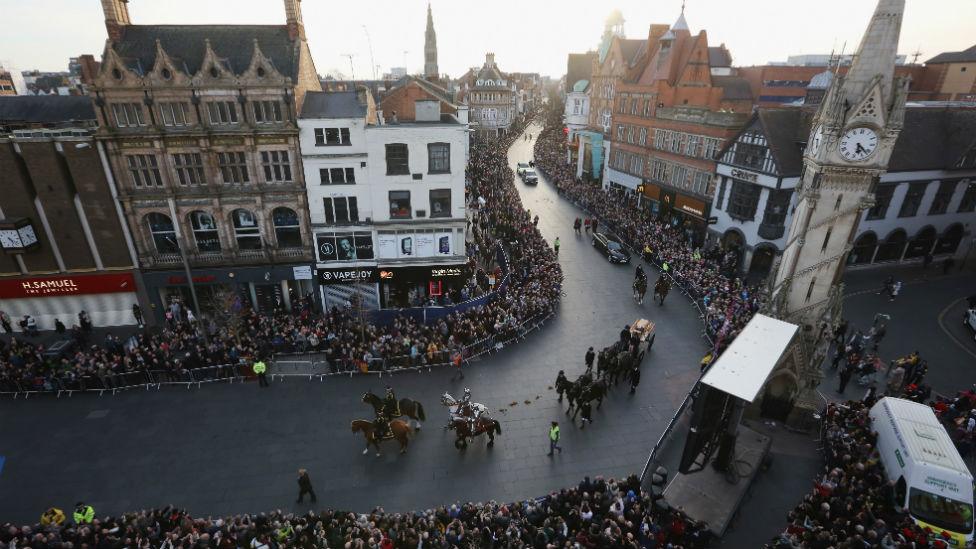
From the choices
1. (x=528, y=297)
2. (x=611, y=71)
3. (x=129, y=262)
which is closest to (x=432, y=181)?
(x=528, y=297)

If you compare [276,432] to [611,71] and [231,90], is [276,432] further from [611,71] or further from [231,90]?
[611,71]

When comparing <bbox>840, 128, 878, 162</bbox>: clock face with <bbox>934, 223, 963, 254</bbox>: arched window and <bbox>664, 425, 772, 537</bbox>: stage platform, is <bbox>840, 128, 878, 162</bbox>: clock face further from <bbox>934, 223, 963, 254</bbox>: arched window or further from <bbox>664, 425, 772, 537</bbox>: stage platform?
<bbox>934, 223, 963, 254</bbox>: arched window

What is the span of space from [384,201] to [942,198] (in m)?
41.8

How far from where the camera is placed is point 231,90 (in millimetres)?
25594

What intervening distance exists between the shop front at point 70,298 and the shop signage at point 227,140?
9711 millimetres

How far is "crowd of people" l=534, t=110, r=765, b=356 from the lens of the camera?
87.8 ft

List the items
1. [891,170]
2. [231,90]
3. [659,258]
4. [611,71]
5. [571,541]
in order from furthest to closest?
[611,71], [659,258], [891,170], [231,90], [571,541]

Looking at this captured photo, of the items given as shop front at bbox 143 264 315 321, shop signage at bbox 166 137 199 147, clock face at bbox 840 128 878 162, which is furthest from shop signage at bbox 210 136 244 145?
clock face at bbox 840 128 878 162

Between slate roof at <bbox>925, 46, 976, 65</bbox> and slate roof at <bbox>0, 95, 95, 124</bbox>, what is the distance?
8004cm

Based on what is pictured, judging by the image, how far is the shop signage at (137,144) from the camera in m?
25.6

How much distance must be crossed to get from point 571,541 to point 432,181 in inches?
827

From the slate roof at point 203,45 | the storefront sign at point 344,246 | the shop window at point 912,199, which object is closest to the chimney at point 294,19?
the slate roof at point 203,45

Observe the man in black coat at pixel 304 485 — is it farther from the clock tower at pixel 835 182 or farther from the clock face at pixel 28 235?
the clock face at pixel 28 235

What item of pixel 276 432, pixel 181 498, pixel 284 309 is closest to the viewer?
pixel 181 498
